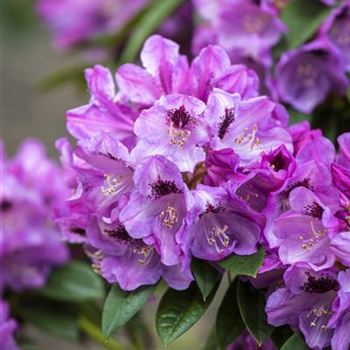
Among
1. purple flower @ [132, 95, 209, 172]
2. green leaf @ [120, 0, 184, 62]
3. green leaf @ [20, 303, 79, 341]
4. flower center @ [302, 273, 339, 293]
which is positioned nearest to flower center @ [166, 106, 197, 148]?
purple flower @ [132, 95, 209, 172]

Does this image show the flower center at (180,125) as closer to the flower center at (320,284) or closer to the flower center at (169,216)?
the flower center at (169,216)

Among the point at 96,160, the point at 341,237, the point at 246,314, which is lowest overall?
the point at 246,314

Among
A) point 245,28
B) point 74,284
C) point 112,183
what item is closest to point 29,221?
point 74,284

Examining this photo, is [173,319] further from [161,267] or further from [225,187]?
[225,187]

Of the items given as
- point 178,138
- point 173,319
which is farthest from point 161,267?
point 178,138

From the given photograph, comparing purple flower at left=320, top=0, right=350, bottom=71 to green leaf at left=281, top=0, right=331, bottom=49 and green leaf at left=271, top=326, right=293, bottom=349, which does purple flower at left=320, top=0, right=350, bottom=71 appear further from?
green leaf at left=271, top=326, right=293, bottom=349

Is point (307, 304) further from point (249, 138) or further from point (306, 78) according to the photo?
point (306, 78)

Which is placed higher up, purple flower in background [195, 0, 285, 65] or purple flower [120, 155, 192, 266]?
purple flower [120, 155, 192, 266]
